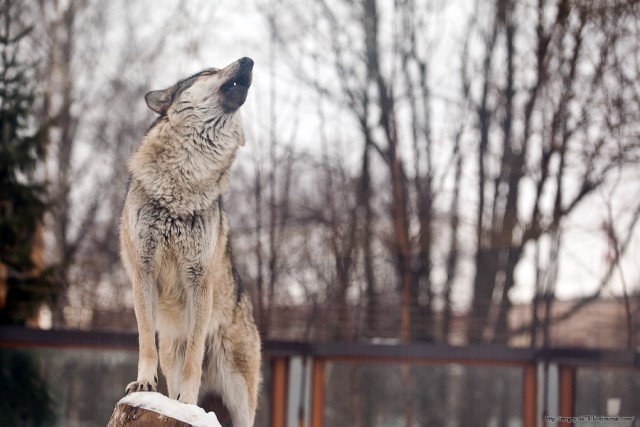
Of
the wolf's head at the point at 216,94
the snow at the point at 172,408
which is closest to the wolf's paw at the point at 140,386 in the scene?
the snow at the point at 172,408

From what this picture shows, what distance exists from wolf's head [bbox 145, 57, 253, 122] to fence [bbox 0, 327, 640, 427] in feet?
15.1

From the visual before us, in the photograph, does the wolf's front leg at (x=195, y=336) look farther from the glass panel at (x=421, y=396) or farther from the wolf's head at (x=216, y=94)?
the glass panel at (x=421, y=396)

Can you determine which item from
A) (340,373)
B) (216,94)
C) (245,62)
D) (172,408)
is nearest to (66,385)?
(340,373)

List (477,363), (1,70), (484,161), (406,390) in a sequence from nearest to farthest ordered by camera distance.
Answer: (477,363), (406,390), (1,70), (484,161)

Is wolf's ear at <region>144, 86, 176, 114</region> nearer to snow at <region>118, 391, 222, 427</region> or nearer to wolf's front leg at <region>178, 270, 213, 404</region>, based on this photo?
wolf's front leg at <region>178, 270, 213, 404</region>

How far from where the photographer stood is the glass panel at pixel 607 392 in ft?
29.7

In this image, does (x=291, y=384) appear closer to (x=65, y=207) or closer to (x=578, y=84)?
(x=578, y=84)

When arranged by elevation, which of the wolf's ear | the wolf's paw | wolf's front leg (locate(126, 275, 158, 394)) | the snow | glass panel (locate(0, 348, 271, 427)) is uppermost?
the wolf's ear

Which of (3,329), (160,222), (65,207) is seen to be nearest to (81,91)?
(65,207)

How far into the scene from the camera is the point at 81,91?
62.5 ft

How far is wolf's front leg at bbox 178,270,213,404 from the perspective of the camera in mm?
4707

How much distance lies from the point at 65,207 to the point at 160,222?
14399mm

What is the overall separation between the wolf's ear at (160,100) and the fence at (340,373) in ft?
14.8

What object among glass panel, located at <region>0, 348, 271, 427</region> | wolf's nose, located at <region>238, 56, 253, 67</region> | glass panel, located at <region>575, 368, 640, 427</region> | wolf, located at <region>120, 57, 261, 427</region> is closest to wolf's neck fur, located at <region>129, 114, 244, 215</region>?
wolf, located at <region>120, 57, 261, 427</region>
